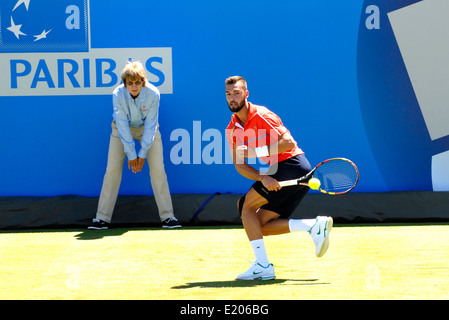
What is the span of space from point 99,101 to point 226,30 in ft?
5.08

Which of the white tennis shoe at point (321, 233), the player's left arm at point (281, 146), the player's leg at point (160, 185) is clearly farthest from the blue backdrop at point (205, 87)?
Result: the white tennis shoe at point (321, 233)

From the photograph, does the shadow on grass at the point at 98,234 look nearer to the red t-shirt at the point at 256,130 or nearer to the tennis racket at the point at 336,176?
the red t-shirt at the point at 256,130

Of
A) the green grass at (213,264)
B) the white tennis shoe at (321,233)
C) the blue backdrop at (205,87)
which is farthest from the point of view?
the blue backdrop at (205,87)

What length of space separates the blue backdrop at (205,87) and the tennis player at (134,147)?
0.52 meters

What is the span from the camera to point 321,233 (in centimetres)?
473

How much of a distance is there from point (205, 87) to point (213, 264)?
2966 millimetres

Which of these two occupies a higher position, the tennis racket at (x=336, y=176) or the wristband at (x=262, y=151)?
the wristband at (x=262, y=151)

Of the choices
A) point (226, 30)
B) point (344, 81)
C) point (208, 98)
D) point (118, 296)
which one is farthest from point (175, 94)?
point (118, 296)

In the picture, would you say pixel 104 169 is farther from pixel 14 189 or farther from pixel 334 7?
pixel 334 7

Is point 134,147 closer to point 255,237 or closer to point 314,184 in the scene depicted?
point 255,237

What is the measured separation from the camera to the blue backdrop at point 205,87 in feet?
25.3

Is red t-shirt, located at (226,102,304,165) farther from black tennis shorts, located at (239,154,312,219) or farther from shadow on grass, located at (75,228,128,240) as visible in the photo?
shadow on grass, located at (75,228,128,240)

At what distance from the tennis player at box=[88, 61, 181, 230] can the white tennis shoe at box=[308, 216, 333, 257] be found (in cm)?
273

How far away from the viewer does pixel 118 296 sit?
13.6 ft
